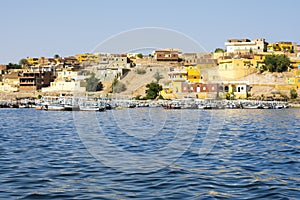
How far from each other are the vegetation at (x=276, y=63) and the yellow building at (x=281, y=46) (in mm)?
14406

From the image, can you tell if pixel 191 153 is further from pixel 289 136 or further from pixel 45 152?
pixel 289 136

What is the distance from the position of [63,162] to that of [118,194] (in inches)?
149

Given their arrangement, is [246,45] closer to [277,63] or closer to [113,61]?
[277,63]

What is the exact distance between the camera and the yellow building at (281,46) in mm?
82963

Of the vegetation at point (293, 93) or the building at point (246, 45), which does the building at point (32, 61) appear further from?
the vegetation at point (293, 93)

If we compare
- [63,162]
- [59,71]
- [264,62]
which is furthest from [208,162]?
[59,71]

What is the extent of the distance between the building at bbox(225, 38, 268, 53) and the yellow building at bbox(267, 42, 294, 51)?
1.03m

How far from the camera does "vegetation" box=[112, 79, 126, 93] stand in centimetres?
7469

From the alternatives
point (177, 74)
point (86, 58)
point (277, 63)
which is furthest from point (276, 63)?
point (86, 58)

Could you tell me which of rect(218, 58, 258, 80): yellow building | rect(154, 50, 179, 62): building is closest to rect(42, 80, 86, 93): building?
rect(154, 50, 179, 62): building

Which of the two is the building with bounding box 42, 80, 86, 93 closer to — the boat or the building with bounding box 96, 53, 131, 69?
the building with bounding box 96, 53, 131, 69

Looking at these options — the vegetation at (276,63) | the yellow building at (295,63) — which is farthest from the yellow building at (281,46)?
the vegetation at (276,63)

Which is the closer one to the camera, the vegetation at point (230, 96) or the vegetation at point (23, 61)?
the vegetation at point (230, 96)

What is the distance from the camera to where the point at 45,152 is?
552 inches
